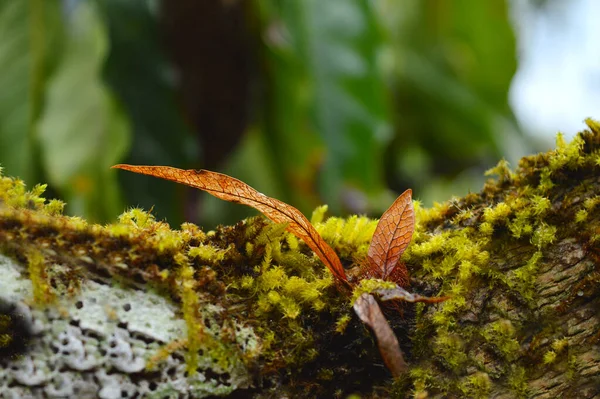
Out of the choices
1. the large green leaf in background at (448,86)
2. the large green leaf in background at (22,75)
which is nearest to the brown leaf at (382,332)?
the large green leaf in background at (22,75)

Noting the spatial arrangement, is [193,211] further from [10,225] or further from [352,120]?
[10,225]

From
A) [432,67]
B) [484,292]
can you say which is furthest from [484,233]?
[432,67]

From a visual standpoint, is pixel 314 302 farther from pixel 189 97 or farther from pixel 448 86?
pixel 448 86

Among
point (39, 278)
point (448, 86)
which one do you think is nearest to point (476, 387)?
point (39, 278)

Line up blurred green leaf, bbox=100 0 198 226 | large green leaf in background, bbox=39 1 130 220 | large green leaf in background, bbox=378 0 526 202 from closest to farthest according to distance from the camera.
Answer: blurred green leaf, bbox=100 0 198 226
large green leaf in background, bbox=39 1 130 220
large green leaf in background, bbox=378 0 526 202

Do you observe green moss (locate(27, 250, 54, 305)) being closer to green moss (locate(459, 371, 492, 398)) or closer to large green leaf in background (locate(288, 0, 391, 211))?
green moss (locate(459, 371, 492, 398))

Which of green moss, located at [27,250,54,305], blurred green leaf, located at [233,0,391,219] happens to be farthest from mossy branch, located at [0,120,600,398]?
blurred green leaf, located at [233,0,391,219]
